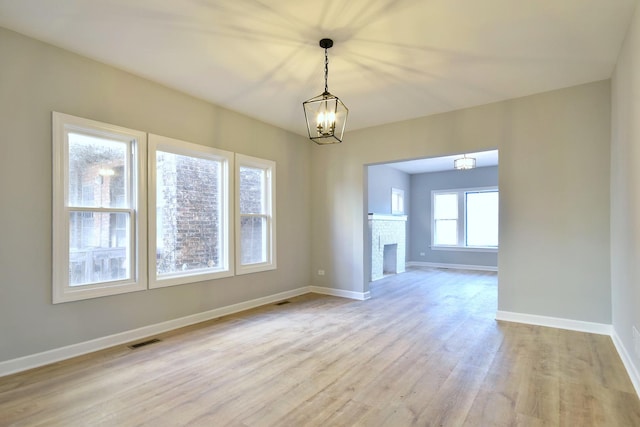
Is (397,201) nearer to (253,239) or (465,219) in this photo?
(465,219)

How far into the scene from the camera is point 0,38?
2.77m

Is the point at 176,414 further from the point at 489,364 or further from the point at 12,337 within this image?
the point at 489,364

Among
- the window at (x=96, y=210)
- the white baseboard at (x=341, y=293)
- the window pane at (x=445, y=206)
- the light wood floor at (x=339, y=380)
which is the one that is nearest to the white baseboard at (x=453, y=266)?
the window pane at (x=445, y=206)

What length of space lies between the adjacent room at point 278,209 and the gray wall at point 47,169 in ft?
0.06

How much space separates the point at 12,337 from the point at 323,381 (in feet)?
8.61

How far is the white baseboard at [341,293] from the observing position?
5.61 meters

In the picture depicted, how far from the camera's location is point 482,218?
928 centimetres

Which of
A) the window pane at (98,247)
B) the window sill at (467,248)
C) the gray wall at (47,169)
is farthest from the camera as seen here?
the window sill at (467,248)

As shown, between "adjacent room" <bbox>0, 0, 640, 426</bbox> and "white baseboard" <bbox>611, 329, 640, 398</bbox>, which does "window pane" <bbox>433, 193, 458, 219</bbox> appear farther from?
"white baseboard" <bbox>611, 329, 640, 398</bbox>

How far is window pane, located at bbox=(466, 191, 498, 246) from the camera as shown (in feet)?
29.8

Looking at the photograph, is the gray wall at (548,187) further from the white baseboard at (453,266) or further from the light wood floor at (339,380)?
the white baseboard at (453,266)

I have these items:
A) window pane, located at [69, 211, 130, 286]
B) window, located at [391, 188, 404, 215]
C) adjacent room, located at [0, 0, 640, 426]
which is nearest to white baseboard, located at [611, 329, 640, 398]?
adjacent room, located at [0, 0, 640, 426]

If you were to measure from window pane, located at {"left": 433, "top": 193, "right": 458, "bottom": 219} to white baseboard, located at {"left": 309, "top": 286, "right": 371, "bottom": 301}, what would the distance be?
5.08 metres

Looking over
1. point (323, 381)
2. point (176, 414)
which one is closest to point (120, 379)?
point (176, 414)
